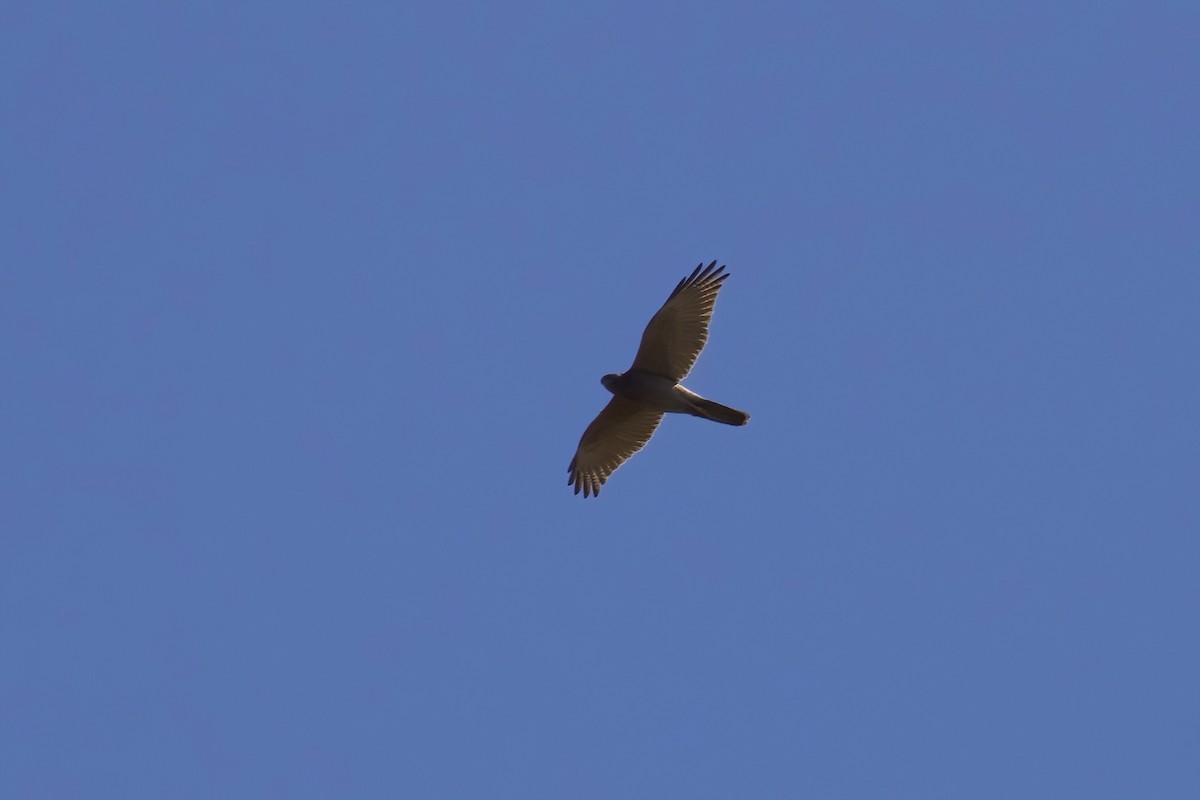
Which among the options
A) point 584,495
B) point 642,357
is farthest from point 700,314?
point 584,495

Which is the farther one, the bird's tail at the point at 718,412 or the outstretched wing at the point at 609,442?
the outstretched wing at the point at 609,442

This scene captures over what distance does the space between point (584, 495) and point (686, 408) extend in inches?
94.8

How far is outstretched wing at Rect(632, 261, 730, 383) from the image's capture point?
67.0 feet

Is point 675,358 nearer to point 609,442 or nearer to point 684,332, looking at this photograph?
point 684,332

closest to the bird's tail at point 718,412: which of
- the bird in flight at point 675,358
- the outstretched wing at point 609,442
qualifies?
the bird in flight at point 675,358

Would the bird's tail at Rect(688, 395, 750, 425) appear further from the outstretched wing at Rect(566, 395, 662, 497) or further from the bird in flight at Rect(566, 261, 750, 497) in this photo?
the outstretched wing at Rect(566, 395, 662, 497)

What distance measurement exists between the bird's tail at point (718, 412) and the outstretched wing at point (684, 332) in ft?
1.82

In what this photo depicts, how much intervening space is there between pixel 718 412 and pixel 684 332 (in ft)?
4.20

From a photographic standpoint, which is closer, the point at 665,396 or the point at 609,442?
the point at 665,396

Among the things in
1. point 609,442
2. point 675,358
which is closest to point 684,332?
point 675,358

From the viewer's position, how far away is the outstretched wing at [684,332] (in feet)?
67.0

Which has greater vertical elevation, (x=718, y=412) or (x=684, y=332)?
(x=684, y=332)

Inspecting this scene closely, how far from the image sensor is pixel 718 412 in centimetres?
2009

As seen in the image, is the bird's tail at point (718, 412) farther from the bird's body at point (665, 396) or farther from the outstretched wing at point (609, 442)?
the outstretched wing at point (609, 442)
